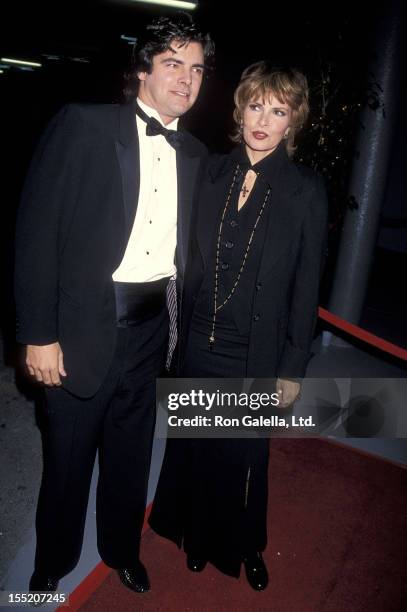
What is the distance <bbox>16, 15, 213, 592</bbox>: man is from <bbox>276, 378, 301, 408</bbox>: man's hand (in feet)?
1.74

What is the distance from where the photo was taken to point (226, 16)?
747 centimetres

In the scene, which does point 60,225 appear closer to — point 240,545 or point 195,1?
point 240,545

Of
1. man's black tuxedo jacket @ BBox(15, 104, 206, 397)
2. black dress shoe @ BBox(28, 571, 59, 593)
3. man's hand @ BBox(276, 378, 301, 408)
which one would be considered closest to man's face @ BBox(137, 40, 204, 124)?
man's black tuxedo jacket @ BBox(15, 104, 206, 397)

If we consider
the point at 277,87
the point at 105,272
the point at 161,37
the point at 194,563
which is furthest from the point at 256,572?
the point at 161,37

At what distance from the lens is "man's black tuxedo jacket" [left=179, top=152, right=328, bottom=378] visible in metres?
1.80

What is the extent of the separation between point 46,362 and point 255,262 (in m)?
0.87

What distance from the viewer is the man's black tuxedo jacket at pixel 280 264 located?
1.80 metres

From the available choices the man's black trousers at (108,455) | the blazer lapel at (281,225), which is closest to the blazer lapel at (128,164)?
the man's black trousers at (108,455)

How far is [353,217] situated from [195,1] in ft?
13.8

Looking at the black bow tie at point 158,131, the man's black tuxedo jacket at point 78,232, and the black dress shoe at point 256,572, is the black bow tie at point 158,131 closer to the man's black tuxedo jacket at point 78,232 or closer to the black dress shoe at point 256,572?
the man's black tuxedo jacket at point 78,232

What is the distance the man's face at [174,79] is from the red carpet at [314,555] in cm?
207

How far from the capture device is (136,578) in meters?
2.11

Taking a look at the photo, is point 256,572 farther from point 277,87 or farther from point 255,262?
point 277,87

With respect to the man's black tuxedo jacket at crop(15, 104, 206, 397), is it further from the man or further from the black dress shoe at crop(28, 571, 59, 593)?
the black dress shoe at crop(28, 571, 59, 593)
